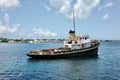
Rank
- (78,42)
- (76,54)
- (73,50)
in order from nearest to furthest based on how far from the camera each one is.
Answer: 1. (73,50)
2. (76,54)
3. (78,42)

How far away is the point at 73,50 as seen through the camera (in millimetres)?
66500

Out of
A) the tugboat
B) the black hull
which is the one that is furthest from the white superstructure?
the black hull

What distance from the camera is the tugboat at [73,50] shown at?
6400cm

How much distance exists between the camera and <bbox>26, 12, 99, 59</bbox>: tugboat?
2520 inches

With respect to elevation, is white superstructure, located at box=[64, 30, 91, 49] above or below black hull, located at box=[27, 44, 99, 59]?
above

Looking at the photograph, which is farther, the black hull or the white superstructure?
the white superstructure

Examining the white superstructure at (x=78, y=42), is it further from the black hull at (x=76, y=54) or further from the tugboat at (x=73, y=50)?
the black hull at (x=76, y=54)

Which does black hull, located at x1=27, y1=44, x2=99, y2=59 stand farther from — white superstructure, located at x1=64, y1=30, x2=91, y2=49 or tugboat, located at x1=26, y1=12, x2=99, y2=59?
white superstructure, located at x1=64, y1=30, x2=91, y2=49

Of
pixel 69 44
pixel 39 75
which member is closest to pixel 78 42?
pixel 69 44

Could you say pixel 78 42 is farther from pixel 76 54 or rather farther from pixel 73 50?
pixel 76 54

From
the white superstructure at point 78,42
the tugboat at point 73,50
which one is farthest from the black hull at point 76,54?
the white superstructure at point 78,42

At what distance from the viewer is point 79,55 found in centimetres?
6775

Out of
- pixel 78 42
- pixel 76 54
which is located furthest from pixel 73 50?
pixel 78 42

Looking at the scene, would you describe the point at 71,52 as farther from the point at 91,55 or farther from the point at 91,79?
the point at 91,79
